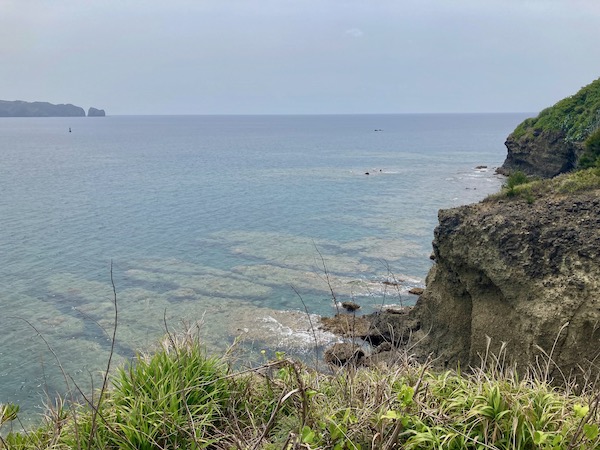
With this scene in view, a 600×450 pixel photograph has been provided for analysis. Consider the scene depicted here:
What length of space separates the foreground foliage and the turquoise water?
112cm

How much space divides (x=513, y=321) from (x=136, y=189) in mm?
57697

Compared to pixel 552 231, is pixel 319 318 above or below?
below

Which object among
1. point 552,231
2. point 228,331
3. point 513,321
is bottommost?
point 228,331

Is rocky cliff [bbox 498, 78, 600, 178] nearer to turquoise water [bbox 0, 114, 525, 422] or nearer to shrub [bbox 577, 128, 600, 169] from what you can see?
turquoise water [bbox 0, 114, 525, 422]

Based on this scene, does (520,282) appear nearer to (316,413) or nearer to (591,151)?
(316,413)

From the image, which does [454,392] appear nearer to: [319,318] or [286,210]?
[319,318]

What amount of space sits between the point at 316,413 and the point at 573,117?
2740 inches

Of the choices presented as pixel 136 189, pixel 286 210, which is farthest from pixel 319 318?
pixel 136 189

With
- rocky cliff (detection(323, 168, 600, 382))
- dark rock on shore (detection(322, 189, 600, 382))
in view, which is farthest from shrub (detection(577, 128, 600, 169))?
dark rock on shore (detection(322, 189, 600, 382))

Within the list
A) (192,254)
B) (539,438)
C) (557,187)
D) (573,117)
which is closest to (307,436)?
(539,438)

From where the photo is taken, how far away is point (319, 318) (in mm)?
26688

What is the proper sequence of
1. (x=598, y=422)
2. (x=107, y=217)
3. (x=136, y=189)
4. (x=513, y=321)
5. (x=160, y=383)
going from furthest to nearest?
1. (x=136, y=189)
2. (x=107, y=217)
3. (x=513, y=321)
4. (x=160, y=383)
5. (x=598, y=422)

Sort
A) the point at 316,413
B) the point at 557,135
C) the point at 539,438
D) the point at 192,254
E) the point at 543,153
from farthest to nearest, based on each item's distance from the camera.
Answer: the point at 543,153, the point at 557,135, the point at 192,254, the point at 316,413, the point at 539,438

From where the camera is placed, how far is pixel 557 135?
65.6 m
